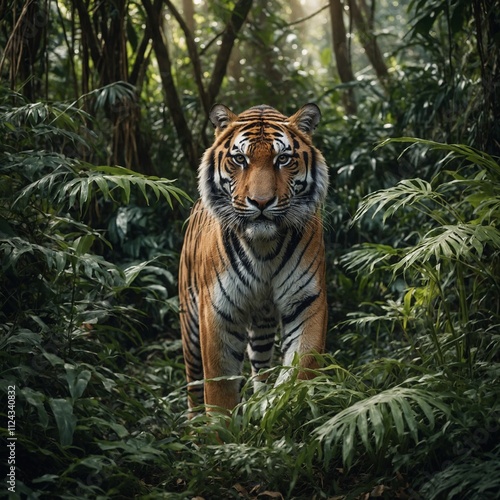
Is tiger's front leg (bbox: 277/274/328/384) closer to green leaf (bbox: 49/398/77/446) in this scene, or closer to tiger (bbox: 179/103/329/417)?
tiger (bbox: 179/103/329/417)

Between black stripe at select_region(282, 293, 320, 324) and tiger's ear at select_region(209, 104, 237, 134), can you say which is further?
tiger's ear at select_region(209, 104, 237, 134)

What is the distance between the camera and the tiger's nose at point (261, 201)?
4.32 meters

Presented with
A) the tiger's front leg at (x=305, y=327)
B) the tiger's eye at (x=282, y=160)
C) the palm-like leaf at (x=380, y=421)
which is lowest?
the palm-like leaf at (x=380, y=421)

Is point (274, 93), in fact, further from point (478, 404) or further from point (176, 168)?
point (478, 404)

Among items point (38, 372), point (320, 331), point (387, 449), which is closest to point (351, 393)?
point (387, 449)

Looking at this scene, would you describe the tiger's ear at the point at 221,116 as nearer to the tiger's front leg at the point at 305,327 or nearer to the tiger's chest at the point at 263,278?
the tiger's chest at the point at 263,278

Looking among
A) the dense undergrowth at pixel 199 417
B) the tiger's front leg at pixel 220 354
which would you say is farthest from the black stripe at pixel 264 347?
the dense undergrowth at pixel 199 417

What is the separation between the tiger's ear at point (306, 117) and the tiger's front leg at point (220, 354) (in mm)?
1037

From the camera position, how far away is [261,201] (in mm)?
4316

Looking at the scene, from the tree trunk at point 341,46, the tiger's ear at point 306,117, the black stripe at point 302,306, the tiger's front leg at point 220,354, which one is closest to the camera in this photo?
the black stripe at point 302,306

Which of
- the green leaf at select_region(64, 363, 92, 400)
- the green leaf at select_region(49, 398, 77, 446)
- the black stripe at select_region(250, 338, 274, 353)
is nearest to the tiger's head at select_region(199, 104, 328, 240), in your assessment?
the black stripe at select_region(250, 338, 274, 353)

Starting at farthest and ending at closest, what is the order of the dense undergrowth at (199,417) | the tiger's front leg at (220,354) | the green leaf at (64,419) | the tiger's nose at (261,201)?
the tiger's front leg at (220,354), the tiger's nose at (261,201), the dense undergrowth at (199,417), the green leaf at (64,419)

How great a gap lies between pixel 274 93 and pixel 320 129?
146cm

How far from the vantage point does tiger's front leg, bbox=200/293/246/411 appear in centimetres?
454
